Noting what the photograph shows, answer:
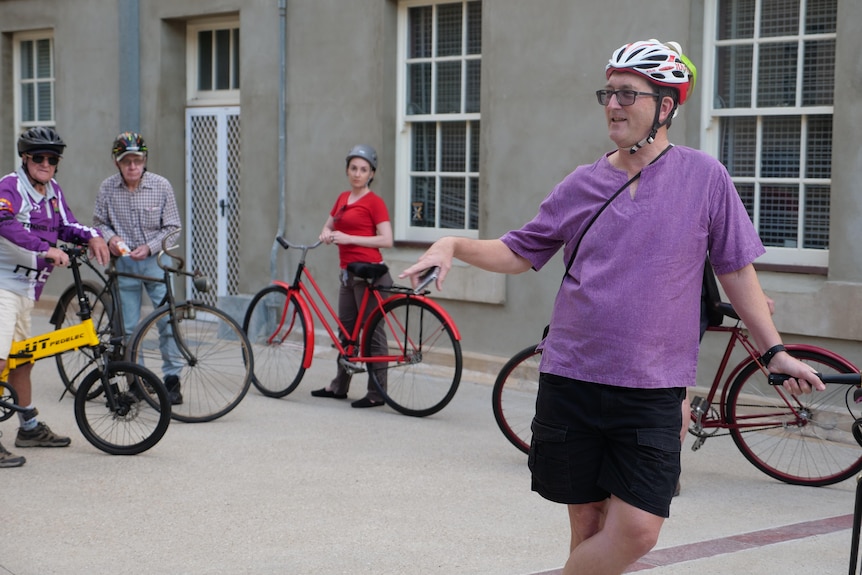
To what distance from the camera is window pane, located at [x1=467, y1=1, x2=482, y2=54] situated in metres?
10.4

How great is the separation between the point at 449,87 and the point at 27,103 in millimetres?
6864

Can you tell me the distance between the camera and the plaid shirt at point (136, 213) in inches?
337

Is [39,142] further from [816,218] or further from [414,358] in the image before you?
[816,218]

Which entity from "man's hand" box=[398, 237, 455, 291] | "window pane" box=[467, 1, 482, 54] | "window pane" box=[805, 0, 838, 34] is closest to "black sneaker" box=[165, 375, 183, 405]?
"window pane" box=[467, 1, 482, 54]

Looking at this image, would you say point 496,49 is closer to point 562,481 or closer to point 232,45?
point 232,45

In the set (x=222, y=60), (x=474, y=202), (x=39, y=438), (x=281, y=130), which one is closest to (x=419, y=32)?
(x=474, y=202)

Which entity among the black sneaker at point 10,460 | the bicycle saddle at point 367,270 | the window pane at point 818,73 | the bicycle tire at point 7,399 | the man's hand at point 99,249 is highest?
the window pane at point 818,73

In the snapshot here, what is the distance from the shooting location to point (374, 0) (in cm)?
1088

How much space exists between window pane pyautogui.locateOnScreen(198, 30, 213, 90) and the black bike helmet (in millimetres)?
6346

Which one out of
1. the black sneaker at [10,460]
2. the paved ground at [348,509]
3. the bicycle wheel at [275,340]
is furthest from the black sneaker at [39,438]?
the bicycle wheel at [275,340]

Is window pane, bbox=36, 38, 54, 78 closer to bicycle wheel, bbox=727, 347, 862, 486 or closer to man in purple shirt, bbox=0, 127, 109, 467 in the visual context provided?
man in purple shirt, bbox=0, 127, 109, 467

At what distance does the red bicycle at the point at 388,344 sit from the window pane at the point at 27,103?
23.9 feet

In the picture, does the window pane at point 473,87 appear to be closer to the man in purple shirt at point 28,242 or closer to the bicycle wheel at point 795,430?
the man in purple shirt at point 28,242

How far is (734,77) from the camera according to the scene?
28.7ft
